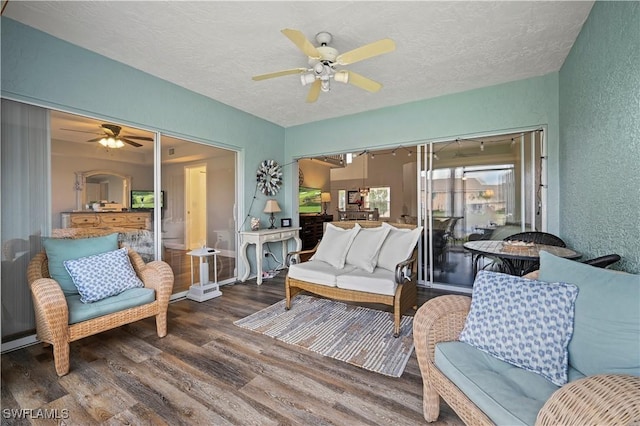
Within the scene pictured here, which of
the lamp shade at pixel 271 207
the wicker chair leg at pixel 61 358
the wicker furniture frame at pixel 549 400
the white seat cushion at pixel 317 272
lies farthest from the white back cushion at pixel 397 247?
the wicker chair leg at pixel 61 358

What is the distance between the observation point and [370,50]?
6.95 feet

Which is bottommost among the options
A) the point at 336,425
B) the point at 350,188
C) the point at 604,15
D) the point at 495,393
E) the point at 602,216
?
the point at 336,425

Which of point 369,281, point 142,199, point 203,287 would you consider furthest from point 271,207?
point 369,281

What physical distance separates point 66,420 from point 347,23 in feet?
10.8

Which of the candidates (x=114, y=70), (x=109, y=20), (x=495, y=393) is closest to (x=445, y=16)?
(x=495, y=393)

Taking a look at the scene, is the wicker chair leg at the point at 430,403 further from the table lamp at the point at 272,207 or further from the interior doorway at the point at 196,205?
the table lamp at the point at 272,207

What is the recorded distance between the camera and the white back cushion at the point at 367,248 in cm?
298

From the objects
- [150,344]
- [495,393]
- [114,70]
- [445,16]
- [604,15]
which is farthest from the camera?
[114,70]

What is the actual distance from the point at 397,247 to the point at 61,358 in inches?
117

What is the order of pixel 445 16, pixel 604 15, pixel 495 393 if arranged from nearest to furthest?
pixel 495 393 < pixel 604 15 < pixel 445 16

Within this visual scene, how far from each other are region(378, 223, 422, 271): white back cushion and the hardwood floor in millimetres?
970

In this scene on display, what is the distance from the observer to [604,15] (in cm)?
190

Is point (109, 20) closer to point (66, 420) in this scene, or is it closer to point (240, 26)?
point (240, 26)

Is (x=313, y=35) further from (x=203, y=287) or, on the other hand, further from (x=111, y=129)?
(x=203, y=287)
